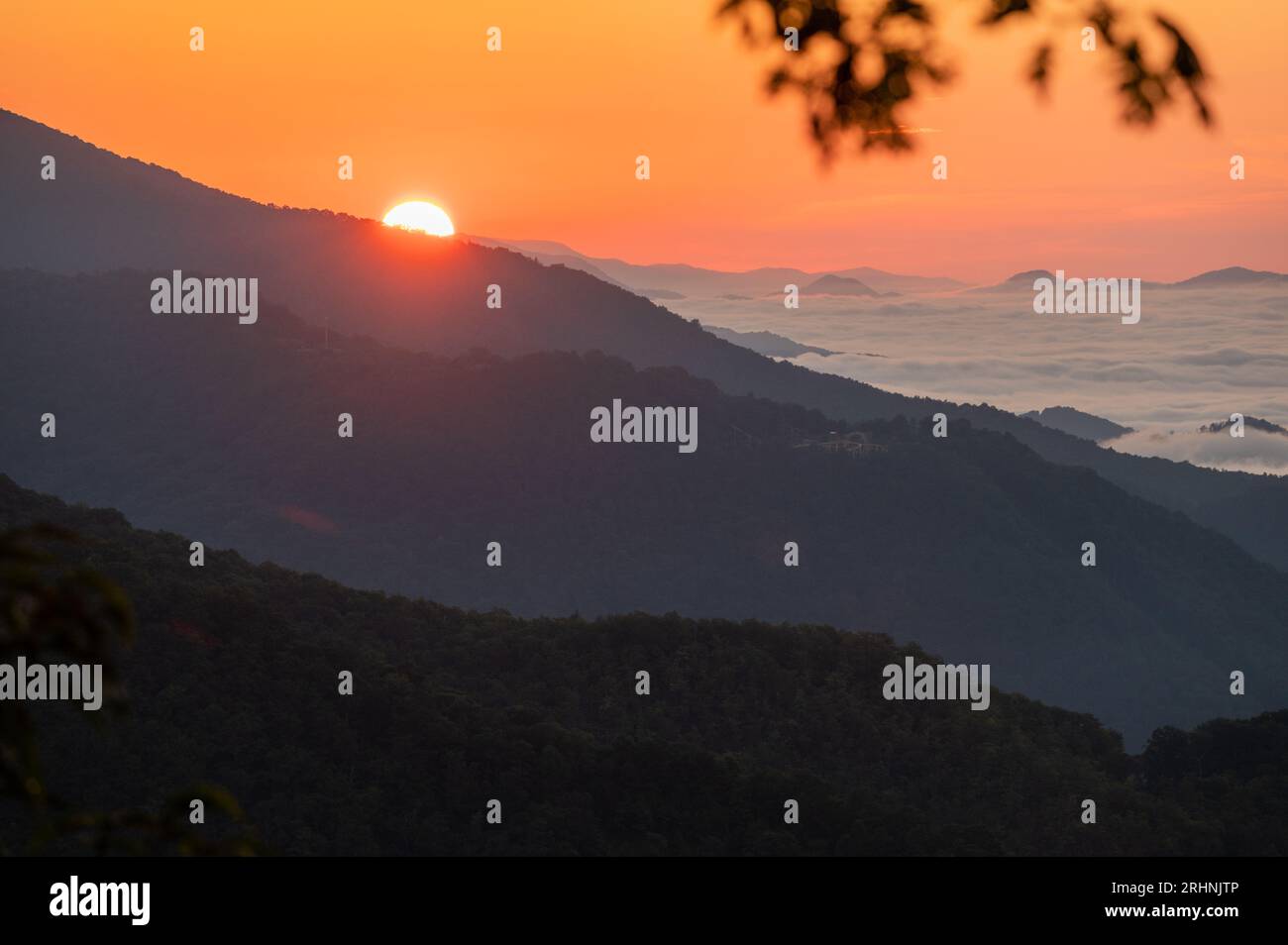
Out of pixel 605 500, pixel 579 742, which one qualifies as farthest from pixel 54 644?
pixel 605 500

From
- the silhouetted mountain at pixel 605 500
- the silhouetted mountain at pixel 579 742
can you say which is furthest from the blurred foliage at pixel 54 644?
the silhouetted mountain at pixel 605 500

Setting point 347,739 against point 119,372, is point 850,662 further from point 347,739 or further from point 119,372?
point 119,372

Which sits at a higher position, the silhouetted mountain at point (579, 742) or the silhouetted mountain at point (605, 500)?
the silhouetted mountain at point (605, 500)

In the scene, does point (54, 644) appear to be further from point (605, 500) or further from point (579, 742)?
point (605, 500)

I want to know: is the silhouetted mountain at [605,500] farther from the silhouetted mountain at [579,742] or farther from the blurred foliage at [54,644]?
the blurred foliage at [54,644]
